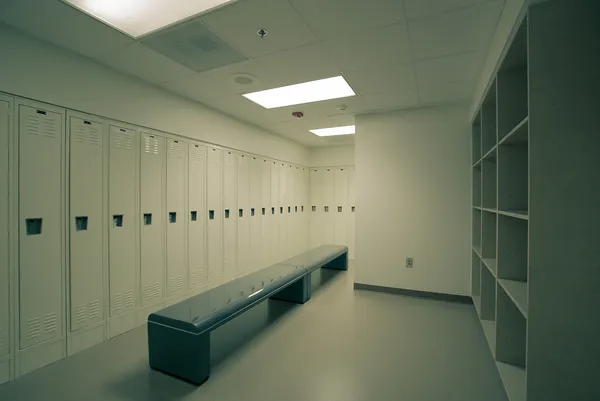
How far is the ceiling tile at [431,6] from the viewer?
1.88 metres

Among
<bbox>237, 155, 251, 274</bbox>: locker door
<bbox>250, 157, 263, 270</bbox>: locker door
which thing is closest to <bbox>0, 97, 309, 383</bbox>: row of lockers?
<bbox>237, 155, 251, 274</bbox>: locker door

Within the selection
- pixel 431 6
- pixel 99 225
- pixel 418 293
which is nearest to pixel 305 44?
pixel 431 6

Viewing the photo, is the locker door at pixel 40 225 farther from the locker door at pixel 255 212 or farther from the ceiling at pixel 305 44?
the locker door at pixel 255 212

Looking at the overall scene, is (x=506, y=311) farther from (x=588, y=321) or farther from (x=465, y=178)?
(x=465, y=178)

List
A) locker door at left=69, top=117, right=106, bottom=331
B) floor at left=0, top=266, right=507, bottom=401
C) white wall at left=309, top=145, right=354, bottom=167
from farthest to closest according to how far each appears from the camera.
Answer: white wall at left=309, top=145, right=354, bottom=167 < locker door at left=69, top=117, right=106, bottom=331 < floor at left=0, top=266, right=507, bottom=401

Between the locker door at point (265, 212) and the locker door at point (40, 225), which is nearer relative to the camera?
the locker door at point (40, 225)

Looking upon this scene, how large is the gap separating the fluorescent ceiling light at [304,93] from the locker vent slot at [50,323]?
287 cm

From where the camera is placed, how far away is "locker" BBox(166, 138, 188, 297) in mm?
3393

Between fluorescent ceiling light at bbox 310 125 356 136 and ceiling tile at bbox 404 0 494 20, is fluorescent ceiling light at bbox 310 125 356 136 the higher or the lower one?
the lower one

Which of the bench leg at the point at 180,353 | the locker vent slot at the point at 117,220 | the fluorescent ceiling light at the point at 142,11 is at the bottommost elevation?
the bench leg at the point at 180,353

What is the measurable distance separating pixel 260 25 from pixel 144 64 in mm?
1319

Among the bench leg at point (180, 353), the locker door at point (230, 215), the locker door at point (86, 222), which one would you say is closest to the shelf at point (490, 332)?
the bench leg at point (180, 353)

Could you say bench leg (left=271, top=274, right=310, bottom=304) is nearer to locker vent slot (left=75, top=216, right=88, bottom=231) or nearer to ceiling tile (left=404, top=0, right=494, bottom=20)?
locker vent slot (left=75, top=216, right=88, bottom=231)

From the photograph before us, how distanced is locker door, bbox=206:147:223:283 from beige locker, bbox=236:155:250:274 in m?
0.43
